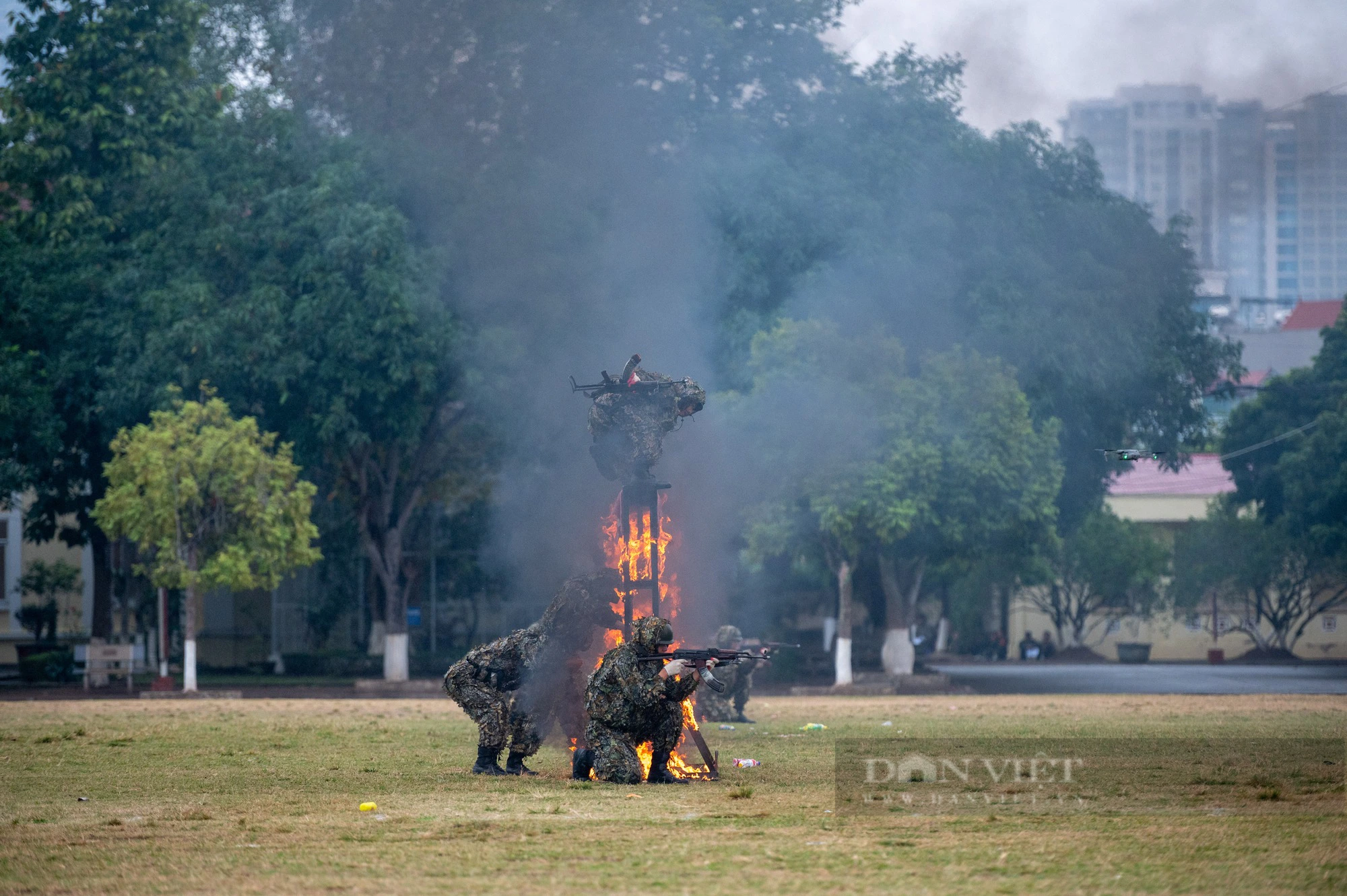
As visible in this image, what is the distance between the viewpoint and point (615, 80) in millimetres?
42375

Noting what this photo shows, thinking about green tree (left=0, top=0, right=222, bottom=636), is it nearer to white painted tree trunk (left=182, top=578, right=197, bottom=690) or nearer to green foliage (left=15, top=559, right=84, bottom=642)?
white painted tree trunk (left=182, top=578, right=197, bottom=690)

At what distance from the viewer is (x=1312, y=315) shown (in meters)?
99.1

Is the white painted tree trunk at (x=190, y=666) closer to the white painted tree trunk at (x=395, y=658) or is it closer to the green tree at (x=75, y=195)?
the white painted tree trunk at (x=395, y=658)

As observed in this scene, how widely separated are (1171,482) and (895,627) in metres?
31.8

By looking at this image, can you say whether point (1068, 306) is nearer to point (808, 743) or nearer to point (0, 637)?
point (808, 743)

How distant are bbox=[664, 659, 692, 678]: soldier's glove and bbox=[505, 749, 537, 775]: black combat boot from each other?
2579 mm

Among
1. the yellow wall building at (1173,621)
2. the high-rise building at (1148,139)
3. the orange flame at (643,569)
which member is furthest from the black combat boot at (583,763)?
the high-rise building at (1148,139)

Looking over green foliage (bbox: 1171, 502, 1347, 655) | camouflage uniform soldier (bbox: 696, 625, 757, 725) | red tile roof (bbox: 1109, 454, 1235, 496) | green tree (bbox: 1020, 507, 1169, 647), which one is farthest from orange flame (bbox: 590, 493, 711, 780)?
red tile roof (bbox: 1109, 454, 1235, 496)

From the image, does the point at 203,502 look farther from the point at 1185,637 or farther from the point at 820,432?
the point at 1185,637

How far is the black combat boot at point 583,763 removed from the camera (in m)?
16.1

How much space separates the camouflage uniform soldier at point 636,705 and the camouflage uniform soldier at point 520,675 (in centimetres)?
102

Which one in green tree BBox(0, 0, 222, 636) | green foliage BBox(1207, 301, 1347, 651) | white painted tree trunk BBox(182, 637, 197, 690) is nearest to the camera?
white painted tree trunk BBox(182, 637, 197, 690)

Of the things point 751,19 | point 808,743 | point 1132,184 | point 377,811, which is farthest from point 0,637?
point 1132,184

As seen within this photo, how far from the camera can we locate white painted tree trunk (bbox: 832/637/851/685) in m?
40.1
